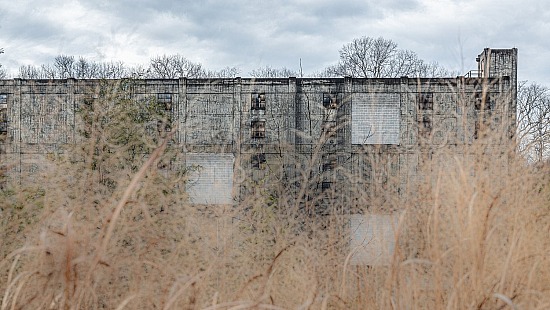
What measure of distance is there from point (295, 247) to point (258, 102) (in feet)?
67.8

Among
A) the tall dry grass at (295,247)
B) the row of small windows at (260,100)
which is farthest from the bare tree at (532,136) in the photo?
the row of small windows at (260,100)

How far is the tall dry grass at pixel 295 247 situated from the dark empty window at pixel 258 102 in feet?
61.7

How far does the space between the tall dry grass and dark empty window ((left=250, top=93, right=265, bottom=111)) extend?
18.8 meters

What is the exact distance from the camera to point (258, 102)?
23.3 metres

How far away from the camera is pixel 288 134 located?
22.5 metres

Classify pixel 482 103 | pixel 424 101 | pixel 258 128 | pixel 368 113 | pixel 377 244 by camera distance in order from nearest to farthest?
pixel 482 103, pixel 377 244, pixel 424 101, pixel 258 128, pixel 368 113

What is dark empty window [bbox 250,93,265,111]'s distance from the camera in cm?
2311

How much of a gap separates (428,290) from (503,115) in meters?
1.35

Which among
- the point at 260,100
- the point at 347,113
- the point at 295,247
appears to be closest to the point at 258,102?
the point at 260,100

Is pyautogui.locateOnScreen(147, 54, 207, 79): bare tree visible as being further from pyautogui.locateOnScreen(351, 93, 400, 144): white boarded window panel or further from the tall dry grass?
the tall dry grass

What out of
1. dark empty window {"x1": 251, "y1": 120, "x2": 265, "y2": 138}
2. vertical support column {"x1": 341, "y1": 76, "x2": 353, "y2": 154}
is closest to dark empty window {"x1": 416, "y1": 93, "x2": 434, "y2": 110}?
vertical support column {"x1": 341, "y1": 76, "x2": 353, "y2": 154}

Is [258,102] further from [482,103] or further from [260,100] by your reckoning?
[482,103]

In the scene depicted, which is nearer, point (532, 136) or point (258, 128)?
point (532, 136)

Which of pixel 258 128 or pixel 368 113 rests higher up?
pixel 368 113
